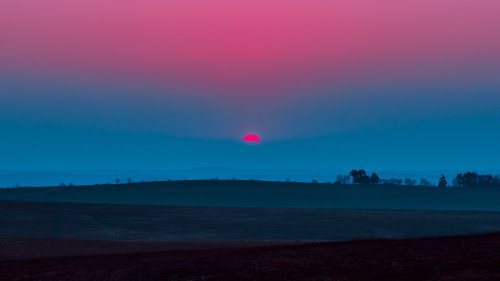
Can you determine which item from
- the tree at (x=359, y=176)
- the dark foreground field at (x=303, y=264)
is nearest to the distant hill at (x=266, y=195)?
the tree at (x=359, y=176)

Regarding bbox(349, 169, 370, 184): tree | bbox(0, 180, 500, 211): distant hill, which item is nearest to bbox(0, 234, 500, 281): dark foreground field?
bbox(0, 180, 500, 211): distant hill

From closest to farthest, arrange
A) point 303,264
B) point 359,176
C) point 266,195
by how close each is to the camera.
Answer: point 303,264 → point 266,195 → point 359,176

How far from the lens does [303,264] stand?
19969mm

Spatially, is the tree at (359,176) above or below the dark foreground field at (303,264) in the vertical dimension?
above

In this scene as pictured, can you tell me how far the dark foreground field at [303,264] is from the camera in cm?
1797

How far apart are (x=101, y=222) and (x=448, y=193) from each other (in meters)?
74.4

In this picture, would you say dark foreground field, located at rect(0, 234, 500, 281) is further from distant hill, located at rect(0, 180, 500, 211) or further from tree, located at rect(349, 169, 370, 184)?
tree, located at rect(349, 169, 370, 184)

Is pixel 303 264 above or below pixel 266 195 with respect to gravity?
below

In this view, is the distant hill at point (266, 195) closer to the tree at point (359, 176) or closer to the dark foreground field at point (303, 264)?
the tree at point (359, 176)

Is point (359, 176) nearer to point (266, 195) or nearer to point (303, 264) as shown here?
point (266, 195)

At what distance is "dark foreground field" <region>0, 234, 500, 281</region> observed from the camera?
18.0m

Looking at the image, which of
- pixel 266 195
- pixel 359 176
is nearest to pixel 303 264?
pixel 266 195

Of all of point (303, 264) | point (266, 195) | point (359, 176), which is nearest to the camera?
point (303, 264)

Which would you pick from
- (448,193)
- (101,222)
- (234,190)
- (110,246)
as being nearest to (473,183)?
(448,193)
